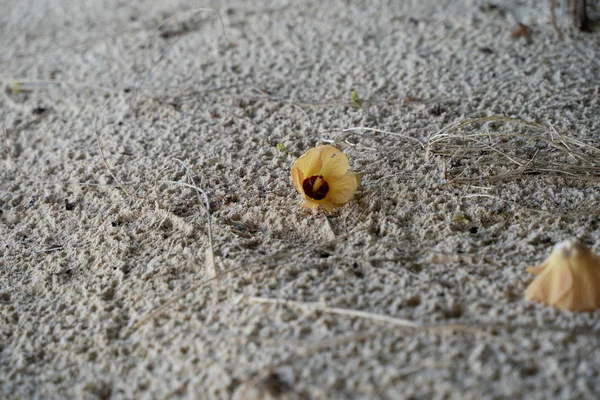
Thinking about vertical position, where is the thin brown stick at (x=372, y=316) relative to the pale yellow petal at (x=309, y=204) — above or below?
below

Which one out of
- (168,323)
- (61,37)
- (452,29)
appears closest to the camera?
(168,323)

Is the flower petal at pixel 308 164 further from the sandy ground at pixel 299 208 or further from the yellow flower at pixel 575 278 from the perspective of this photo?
the yellow flower at pixel 575 278

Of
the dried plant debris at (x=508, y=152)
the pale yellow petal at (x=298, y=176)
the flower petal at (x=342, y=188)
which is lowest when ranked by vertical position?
the dried plant debris at (x=508, y=152)

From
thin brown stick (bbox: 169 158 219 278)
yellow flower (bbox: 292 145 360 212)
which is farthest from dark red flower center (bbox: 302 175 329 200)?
thin brown stick (bbox: 169 158 219 278)

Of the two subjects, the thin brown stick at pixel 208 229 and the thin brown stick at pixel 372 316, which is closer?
the thin brown stick at pixel 372 316

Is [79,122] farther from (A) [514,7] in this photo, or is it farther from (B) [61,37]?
(A) [514,7]

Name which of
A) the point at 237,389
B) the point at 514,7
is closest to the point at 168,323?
the point at 237,389

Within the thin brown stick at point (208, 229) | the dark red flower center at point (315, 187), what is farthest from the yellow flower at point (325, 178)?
the thin brown stick at point (208, 229)

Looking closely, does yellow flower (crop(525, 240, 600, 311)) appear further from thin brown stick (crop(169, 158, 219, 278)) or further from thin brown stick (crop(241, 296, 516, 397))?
thin brown stick (crop(169, 158, 219, 278))
